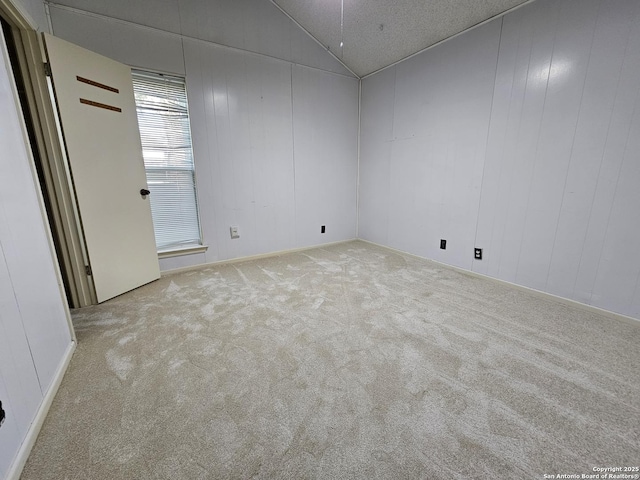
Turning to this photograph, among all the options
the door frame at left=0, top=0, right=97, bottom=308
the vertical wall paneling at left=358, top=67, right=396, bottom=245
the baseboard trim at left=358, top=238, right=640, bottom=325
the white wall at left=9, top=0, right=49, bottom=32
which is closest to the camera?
the white wall at left=9, top=0, right=49, bottom=32

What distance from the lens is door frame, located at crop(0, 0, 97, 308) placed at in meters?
1.83

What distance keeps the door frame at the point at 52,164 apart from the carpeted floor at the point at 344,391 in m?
0.28

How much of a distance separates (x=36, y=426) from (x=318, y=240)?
3243 millimetres

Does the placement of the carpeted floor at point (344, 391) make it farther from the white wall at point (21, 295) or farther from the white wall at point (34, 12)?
the white wall at point (34, 12)

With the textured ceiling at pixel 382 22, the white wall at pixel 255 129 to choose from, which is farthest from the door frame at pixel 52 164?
the textured ceiling at pixel 382 22

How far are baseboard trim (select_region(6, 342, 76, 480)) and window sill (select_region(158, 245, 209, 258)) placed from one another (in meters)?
1.46

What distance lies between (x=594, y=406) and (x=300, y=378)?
1.40m

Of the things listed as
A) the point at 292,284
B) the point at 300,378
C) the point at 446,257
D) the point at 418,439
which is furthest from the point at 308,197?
the point at 418,439

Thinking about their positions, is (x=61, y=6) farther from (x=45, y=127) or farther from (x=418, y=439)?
(x=418, y=439)

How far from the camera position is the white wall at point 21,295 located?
1011 millimetres

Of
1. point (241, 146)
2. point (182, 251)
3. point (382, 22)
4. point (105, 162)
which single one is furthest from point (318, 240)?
point (382, 22)

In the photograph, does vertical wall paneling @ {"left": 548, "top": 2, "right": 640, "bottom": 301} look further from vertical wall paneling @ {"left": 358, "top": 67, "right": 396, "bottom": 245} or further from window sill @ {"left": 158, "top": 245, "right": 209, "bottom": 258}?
window sill @ {"left": 158, "top": 245, "right": 209, "bottom": 258}

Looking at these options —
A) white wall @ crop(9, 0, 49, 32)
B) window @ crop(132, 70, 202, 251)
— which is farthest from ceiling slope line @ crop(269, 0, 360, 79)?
white wall @ crop(9, 0, 49, 32)

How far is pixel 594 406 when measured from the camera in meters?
1.22
